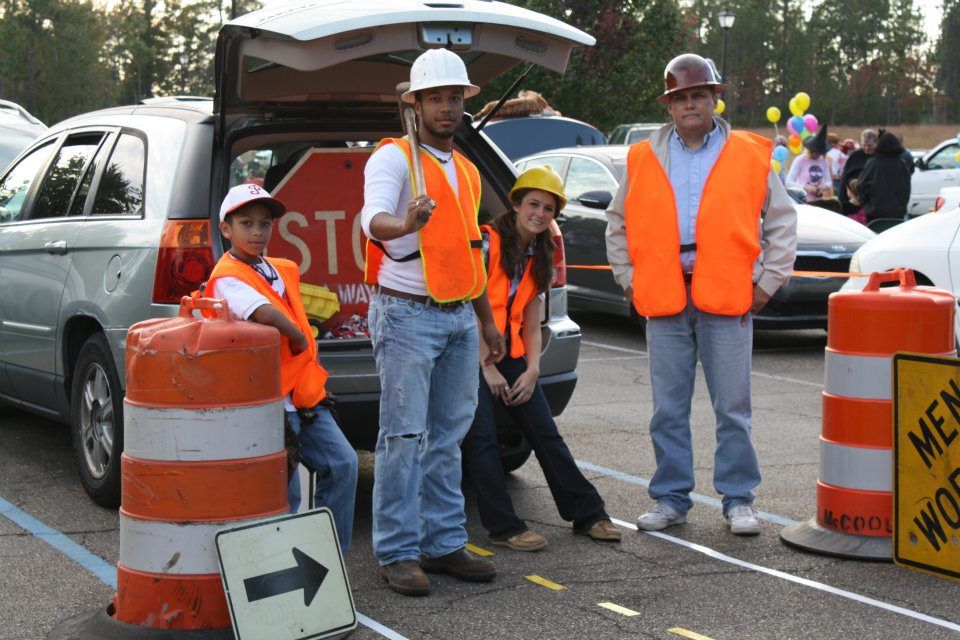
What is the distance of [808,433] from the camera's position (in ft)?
26.5

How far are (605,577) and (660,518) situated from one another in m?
0.78

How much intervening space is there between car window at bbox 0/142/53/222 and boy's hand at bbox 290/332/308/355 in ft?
10.2

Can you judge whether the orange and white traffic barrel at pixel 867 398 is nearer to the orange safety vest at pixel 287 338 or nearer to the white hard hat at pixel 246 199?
the orange safety vest at pixel 287 338

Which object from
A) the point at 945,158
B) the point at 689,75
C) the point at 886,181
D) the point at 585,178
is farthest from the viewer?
the point at 945,158

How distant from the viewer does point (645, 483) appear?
6.80m

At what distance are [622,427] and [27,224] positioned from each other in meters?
3.65

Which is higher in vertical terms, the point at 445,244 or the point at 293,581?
the point at 445,244

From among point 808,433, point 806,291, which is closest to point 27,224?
point 808,433

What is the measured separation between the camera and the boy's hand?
184 inches

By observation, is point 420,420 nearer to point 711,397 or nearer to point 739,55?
point 711,397

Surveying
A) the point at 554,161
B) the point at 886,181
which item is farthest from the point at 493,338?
the point at 886,181

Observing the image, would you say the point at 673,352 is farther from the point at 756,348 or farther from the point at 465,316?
the point at 756,348

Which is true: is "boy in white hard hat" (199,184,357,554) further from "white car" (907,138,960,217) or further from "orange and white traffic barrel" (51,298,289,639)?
"white car" (907,138,960,217)

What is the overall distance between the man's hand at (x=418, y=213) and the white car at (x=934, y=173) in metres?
20.3
